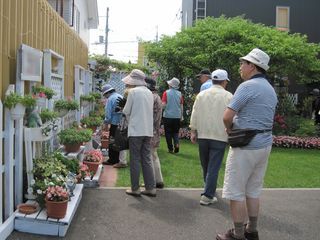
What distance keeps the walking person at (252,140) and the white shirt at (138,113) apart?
2.12 m

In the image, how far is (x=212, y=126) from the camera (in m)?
6.56

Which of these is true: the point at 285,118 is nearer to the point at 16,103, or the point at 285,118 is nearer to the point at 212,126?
the point at 212,126

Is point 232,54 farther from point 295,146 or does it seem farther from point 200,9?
point 200,9

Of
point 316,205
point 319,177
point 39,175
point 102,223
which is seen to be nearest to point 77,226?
point 102,223

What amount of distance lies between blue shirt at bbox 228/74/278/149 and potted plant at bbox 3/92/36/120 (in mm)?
2114

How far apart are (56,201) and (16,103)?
3.75 ft

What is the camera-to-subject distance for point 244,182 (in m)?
5.01

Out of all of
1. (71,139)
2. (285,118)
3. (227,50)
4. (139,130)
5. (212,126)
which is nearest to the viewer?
(212,126)

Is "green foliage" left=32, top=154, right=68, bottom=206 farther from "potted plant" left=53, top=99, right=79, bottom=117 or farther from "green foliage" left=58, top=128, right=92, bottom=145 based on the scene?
"potted plant" left=53, top=99, right=79, bottom=117

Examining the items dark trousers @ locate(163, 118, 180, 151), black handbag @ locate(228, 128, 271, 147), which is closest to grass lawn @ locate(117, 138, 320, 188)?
dark trousers @ locate(163, 118, 180, 151)

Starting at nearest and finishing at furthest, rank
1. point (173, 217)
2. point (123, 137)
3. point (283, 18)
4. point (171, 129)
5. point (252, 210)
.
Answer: point (252, 210) → point (173, 217) → point (123, 137) → point (171, 129) → point (283, 18)

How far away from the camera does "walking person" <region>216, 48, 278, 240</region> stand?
4961 millimetres

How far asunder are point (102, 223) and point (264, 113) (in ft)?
7.61

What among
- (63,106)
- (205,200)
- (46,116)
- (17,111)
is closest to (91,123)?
(63,106)
